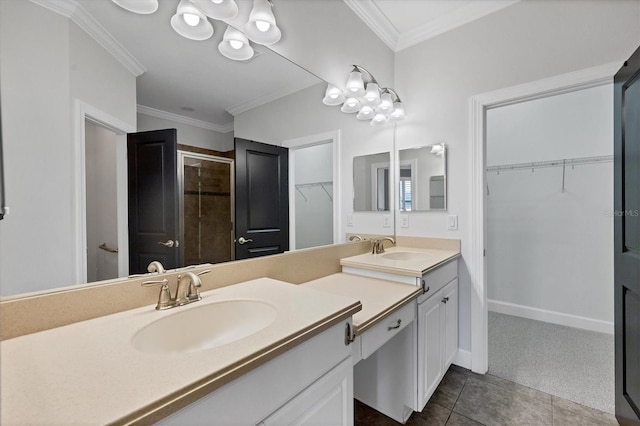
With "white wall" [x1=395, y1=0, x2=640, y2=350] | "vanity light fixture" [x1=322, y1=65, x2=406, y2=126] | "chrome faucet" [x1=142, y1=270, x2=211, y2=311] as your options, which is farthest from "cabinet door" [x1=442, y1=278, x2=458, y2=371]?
"chrome faucet" [x1=142, y1=270, x2=211, y2=311]

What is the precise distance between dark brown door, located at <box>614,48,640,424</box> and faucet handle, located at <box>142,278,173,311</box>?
201cm

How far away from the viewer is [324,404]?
846 mm

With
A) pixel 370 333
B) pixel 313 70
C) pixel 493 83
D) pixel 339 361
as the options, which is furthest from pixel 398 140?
pixel 339 361

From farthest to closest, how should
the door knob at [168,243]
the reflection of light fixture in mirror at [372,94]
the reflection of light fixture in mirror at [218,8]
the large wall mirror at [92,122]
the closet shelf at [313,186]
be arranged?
the reflection of light fixture in mirror at [372,94] → the closet shelf at [313,186] → the reflection of light fixture in mirror at [218,8] → the door knob at [168,243] → the large wall mirror at [92,122]

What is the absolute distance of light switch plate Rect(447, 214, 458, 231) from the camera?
6.97 ft

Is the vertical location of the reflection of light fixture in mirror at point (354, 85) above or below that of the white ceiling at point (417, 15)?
below

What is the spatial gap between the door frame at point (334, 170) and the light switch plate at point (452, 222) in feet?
2.90

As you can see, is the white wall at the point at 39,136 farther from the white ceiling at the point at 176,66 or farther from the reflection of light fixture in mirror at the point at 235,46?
the reflection of light fixture in mirror at the point at 235,46

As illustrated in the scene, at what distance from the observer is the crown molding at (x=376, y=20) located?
202cm

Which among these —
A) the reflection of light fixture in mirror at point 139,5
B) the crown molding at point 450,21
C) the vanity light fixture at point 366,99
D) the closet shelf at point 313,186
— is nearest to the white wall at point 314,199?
the closet shelf at point 313,186

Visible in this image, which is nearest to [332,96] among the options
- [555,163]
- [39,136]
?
[39,136]

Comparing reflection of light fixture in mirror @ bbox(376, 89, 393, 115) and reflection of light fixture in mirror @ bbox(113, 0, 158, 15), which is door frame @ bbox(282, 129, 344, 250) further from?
reflection of light fixture in mirror @ bbox(113, 0, 158, 15)

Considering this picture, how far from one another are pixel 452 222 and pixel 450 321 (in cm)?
72

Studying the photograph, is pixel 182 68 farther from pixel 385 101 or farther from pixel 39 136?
pixel 385 101
